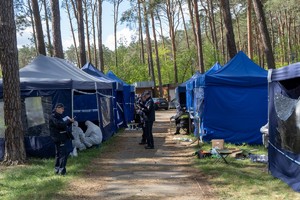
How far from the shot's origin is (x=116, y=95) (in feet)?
66.4

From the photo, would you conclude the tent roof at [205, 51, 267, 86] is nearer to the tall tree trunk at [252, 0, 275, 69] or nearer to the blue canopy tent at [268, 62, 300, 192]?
the tall tree trunk at [252, 0, 275, 69]

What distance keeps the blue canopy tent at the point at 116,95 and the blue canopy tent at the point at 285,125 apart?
10.7 m

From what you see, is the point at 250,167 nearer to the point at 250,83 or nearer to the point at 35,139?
the point at 250,83

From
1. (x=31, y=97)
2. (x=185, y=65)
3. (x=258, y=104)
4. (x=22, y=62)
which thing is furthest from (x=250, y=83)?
(x=22, y=62)

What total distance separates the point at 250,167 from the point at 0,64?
6.79 metres

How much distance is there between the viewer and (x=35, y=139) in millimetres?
11078

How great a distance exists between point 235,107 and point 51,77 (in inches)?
237

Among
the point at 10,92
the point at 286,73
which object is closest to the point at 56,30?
the point at 10,92

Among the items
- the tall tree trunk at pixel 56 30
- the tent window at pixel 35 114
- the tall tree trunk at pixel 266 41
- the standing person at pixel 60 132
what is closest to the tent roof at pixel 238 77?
the tall tree trunk at pixel 266 41

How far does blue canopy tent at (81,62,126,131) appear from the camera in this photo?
1898cm

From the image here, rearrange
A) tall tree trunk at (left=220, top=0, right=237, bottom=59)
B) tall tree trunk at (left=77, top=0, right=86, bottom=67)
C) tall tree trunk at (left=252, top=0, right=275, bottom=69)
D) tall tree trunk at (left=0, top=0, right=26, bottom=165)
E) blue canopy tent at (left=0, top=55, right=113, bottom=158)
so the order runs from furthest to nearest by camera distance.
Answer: tall tree trunk at (left=77, top=0, right=86, bottom=67), tall tree trunk at (left=220, top=0, right=237, bottom=59), tall tree trunk at (left=252, top=0, right=275, bottom=69), blue canopy tent at (left=0, top=55, right=113, bottom=158), tall tree trunk at (left=0, top=0, right=26, bottom=165)

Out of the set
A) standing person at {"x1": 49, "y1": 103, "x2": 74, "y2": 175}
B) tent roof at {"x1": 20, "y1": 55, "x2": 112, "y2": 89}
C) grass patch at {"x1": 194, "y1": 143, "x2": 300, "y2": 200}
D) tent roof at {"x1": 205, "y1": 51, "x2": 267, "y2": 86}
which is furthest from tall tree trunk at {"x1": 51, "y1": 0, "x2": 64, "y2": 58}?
grass patch at {"x1": 194, "y1": 143, "x2": 300, "y2": 200}

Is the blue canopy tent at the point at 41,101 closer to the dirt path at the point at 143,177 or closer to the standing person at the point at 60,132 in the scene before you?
the dirt path at the point at 143,177

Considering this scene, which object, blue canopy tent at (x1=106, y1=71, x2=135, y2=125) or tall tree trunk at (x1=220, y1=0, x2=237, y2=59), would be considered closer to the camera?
tall tree trunk at (x1=220, y1=0, x2=237, y2=59)
